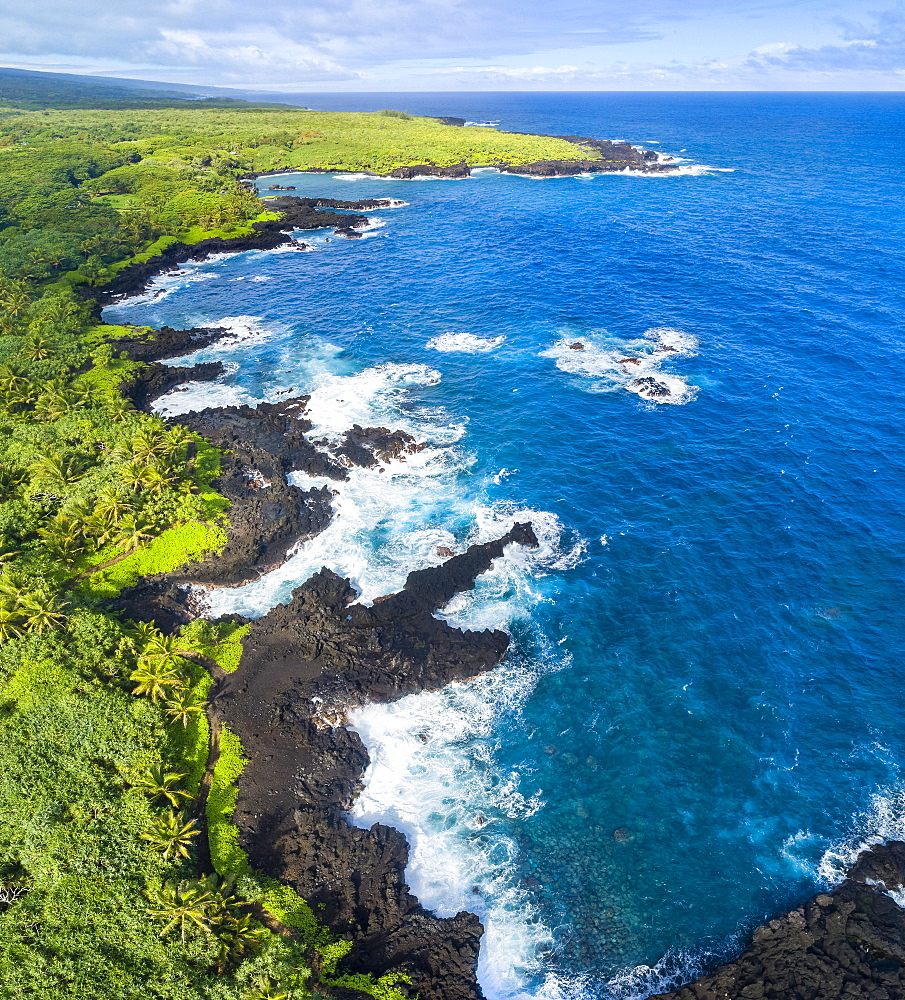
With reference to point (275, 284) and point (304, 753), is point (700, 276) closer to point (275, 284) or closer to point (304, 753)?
point (275, 284)

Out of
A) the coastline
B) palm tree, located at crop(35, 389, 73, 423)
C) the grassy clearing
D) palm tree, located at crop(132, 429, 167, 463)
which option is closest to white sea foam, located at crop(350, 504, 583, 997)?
the coastline

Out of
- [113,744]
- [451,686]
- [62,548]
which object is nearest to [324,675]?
[451,686]

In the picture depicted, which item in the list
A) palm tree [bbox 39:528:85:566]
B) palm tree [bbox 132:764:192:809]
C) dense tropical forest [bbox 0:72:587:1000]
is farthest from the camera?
palm tree [bbox 39:528:85:566]

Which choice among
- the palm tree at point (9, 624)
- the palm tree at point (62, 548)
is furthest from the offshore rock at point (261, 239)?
the palm tree at point (9, 624)

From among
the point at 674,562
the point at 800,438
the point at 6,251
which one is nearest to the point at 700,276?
the point at 800,438

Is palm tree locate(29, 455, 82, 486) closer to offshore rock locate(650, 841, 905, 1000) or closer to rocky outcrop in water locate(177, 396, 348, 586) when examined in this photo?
rocky outcrop in water locate(177, 396, 348, 586)

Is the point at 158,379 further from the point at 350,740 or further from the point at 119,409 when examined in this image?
the point at 350,740
